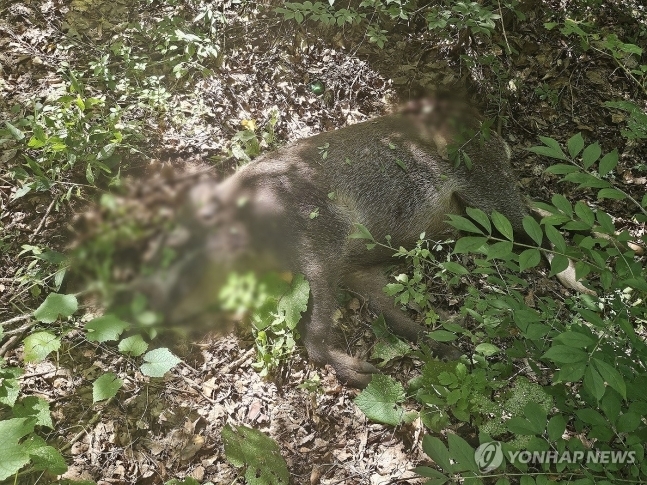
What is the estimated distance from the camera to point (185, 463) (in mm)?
3400

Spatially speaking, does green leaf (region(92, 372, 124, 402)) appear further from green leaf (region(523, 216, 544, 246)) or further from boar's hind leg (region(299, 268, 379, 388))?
green leaf (region(523, 216, 544, 246))

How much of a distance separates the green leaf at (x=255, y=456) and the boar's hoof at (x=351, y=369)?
73 centimetres

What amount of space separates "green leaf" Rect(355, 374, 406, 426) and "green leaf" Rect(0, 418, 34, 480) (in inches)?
77.3

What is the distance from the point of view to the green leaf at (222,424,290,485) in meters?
3.25

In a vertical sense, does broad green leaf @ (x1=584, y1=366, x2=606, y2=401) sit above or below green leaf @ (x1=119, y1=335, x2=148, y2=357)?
above

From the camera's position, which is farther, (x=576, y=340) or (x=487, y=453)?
(x=487, y=453)

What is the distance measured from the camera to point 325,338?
3.88 meters

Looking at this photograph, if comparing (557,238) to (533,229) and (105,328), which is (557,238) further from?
(105,328)

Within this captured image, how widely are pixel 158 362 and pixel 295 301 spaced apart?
1086 millimetres

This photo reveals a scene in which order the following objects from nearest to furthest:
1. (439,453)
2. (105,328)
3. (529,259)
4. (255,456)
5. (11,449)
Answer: (529,259) < (439,453) < (11,449) < (255,456) < (105,328)

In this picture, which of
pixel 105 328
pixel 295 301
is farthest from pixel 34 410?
pixel 295 301

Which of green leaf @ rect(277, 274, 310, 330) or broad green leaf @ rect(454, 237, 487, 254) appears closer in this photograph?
broad green leaf @ rect(454, 237, 487, 254)

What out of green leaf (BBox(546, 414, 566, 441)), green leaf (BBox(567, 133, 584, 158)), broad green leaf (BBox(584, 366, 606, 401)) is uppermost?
green leaf (BBox(567, 133, 584, 158))

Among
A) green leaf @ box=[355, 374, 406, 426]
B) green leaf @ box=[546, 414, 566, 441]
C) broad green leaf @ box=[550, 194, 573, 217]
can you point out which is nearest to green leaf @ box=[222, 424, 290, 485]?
green leaf @ box=[355, 374, 406, 426]
